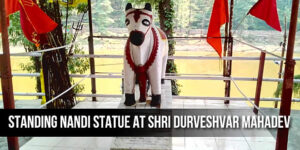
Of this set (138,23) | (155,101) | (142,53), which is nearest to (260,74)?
(155,101)

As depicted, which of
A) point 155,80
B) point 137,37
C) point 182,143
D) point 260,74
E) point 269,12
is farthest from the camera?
point 260,74

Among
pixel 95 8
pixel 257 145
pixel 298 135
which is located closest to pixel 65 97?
pixel 257 145

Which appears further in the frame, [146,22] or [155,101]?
[155,101]

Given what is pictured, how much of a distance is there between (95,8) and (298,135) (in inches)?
339

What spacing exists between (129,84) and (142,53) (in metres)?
0.30

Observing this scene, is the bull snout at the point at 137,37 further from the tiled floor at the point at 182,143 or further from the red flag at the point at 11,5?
the red flag at the point at 11,5

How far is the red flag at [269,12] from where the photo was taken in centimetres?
259

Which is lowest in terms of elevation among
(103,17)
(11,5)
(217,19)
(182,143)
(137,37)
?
(182,143)

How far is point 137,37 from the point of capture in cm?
184

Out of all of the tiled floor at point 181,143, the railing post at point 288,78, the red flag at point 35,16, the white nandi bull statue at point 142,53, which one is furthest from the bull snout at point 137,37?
the red flag at point 35,16

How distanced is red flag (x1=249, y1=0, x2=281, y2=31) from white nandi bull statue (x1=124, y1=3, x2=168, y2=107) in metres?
1.28

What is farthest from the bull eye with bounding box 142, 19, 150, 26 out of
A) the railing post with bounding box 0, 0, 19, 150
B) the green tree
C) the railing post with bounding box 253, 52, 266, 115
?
the green tree

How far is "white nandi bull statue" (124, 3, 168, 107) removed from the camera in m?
1.87

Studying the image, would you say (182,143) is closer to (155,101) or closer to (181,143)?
(181,143)
